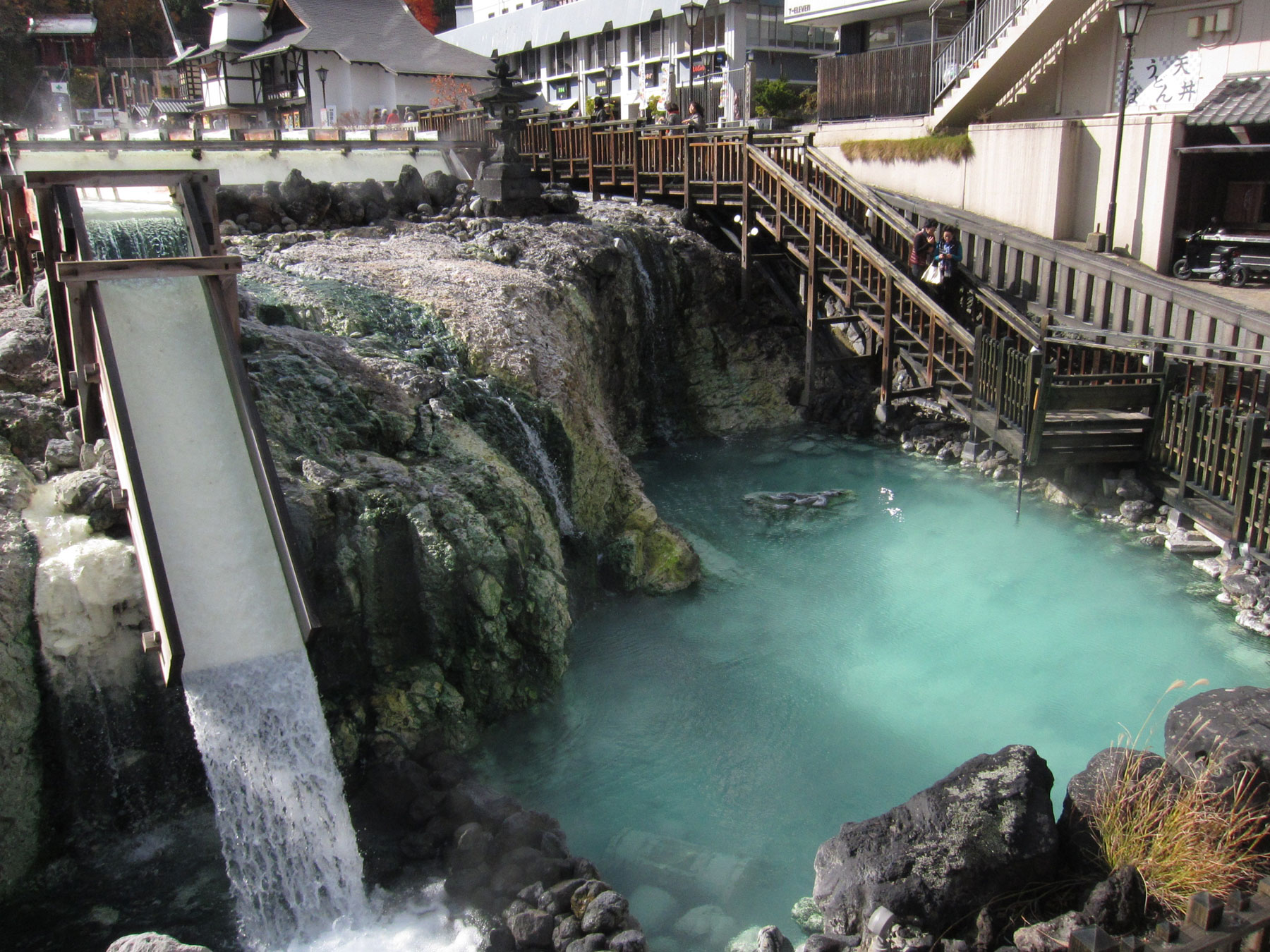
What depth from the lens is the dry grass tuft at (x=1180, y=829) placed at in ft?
18.8

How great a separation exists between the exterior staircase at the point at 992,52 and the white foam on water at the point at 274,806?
17.1m

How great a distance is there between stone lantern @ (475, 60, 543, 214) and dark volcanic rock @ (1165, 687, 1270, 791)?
44.6 feet

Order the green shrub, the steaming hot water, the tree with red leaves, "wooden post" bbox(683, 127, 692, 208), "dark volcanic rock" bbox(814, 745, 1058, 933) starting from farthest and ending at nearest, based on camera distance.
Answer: the tree with red leaves < the green shrub < "wooden post" bbox(683, 127, 692, 208) < the steaming hot water < "dark volcanic rock" bbox(814, 745, 1058, 933)

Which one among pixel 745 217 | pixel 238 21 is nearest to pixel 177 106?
pixel 238 21

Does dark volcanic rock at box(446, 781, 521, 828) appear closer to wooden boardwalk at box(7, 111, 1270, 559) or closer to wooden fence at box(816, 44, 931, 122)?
wooden boardwalk at box(7, 111, 1270, 559)

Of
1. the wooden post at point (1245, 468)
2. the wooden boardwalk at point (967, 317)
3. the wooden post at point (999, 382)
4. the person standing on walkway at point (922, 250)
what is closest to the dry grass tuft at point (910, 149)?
the wooden boardwalk at point (967, 317)

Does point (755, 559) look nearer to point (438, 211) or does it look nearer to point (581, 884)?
point (581, 884)

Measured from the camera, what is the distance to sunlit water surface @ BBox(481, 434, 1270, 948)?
764cm

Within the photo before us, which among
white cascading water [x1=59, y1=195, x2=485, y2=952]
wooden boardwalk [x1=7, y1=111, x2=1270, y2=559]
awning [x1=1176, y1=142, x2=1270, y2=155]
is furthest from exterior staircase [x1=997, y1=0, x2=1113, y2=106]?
white cascading water [x1=59, y1=195, x2=485, y2=952]

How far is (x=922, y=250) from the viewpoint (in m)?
15.8

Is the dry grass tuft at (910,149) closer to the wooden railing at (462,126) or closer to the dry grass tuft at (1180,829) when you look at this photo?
the wooden railing at (462,126)

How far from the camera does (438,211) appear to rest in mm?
18672

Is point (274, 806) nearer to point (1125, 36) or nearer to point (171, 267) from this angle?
point (171, 267)

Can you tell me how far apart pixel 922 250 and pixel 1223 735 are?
10.7m
